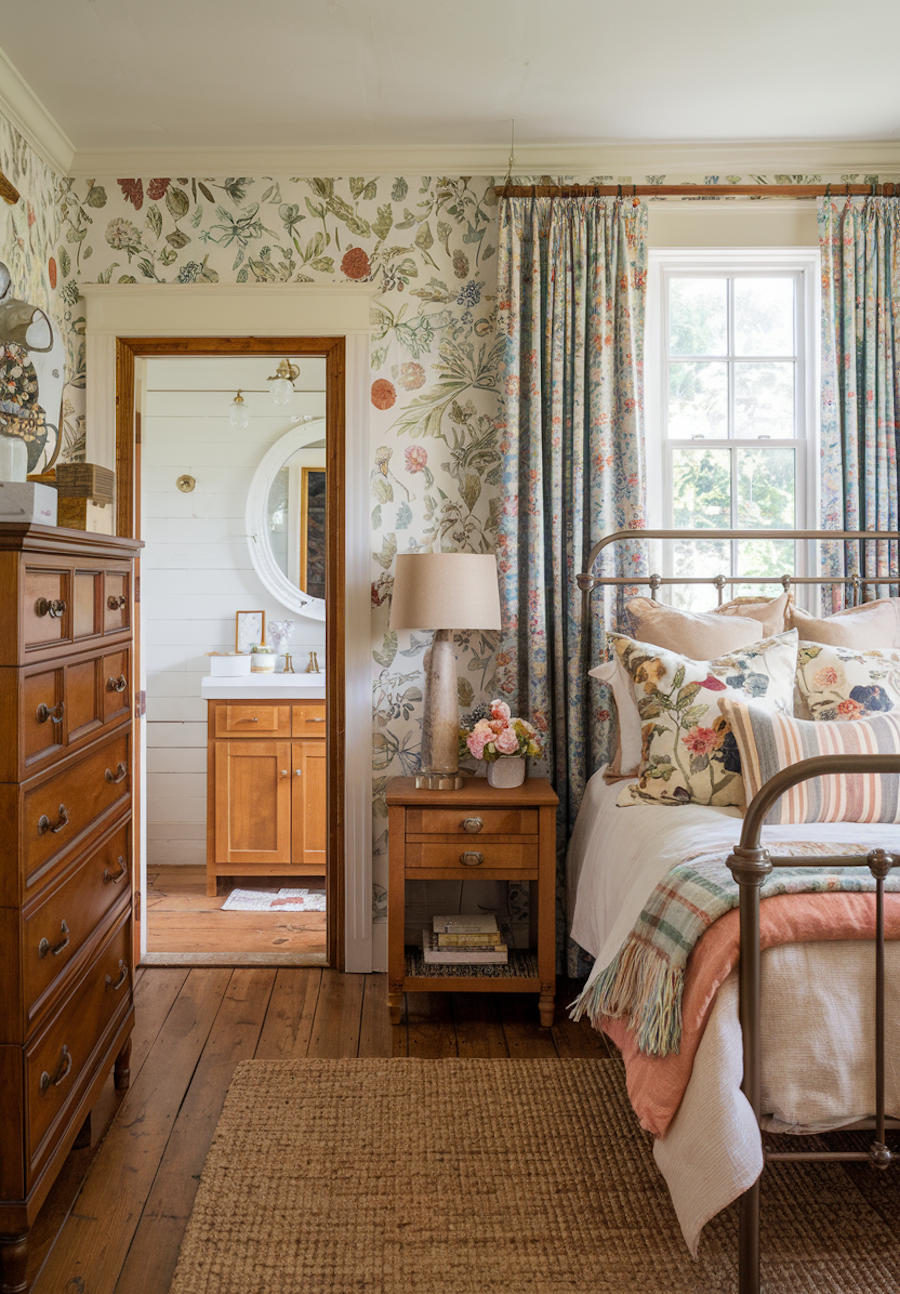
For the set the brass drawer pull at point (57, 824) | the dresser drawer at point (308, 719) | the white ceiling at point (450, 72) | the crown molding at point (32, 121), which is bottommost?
the dresser drawer at point (308, 719)

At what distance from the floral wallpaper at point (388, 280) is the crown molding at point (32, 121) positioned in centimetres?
11

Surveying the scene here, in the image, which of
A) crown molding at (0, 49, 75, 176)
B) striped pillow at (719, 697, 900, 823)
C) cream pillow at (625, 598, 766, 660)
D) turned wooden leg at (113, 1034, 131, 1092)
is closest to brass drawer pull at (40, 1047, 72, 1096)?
turned wooden leg at (113, 1034, 131, 1092)

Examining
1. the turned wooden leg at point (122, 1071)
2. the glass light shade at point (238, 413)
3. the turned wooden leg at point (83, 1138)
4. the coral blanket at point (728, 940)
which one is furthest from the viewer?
the glass light shade at point (238, 413)

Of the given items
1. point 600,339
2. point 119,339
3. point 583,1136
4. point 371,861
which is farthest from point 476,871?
point 119,339

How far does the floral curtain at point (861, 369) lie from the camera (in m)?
3.12

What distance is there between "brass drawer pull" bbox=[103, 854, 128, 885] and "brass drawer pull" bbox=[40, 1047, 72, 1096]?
0.40 m

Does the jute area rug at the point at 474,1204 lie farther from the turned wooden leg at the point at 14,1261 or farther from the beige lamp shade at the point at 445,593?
the beige lamp shade at the point at 445,593

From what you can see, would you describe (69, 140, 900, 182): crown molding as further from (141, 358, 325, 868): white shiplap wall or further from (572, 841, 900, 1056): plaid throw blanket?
(572, 841, 900, 1056): plaid throw blanket

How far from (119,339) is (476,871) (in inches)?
86.1

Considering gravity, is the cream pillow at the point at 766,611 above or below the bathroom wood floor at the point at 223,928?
above

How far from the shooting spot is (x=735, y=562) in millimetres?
3320

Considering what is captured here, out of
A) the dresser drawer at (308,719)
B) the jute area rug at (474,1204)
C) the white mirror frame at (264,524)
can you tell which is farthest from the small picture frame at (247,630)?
the jute area rug at (474,1204)

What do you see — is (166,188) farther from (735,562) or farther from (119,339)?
(735,562)

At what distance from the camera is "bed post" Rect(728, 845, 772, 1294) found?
1484 millimetres
